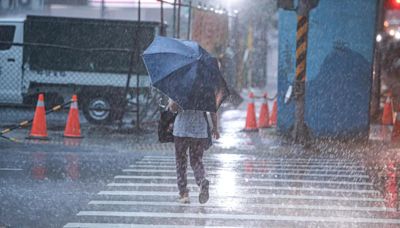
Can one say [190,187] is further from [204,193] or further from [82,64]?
[82,64]

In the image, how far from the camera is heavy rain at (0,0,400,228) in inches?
326

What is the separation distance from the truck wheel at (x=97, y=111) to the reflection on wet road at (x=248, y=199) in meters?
6.17

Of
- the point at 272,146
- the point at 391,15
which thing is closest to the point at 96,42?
the point at 272,146

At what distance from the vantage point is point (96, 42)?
18891 millimetres

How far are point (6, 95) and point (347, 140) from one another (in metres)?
8.87

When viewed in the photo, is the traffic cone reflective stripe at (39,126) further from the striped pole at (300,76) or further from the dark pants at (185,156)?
the dark pants at (185,156)

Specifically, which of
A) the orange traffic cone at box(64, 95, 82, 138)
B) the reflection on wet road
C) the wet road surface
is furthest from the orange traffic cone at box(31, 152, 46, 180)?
the orange traffic cone at box(64, 95, 82, 138)

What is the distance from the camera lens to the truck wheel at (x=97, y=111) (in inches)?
725

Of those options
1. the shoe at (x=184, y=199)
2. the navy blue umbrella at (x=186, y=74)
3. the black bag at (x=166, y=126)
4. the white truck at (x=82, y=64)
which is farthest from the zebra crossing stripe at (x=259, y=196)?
the white truck at (x=82, y=64)

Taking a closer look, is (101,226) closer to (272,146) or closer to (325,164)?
(325,164)

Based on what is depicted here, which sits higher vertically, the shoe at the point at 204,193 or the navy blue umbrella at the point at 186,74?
the navy blue umbrella at the point at 186,74

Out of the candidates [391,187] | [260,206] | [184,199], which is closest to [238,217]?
[260,206]

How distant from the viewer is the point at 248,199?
29.8ft

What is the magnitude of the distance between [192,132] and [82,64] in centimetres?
1064
